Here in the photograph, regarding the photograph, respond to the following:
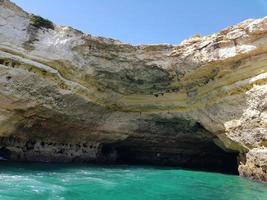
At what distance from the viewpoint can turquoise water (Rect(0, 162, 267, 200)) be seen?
11.9 meters

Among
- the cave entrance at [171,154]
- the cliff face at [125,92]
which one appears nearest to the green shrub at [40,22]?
the cliff face at [125,92]

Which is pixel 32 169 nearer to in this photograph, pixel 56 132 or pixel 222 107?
pixel 56 132

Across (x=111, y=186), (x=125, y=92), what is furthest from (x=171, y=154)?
Answer: (x=111, y=186)

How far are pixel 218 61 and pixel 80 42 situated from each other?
733cm

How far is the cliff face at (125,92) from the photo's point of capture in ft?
59.6

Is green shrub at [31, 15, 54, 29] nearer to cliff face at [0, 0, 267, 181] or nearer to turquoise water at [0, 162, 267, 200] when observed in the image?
cliff face at [0, 0, 267, 181]

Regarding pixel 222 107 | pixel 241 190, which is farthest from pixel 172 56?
pixel 241 190

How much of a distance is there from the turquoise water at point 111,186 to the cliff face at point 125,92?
2556 millimetres

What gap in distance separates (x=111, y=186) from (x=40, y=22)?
9626 mm

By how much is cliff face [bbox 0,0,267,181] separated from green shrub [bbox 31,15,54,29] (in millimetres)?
51

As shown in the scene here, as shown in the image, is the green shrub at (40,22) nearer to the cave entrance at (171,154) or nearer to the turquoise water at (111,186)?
the turquoise water at (111,186)

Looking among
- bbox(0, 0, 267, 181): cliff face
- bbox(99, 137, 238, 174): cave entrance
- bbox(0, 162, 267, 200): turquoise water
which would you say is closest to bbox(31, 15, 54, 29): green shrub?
bbox(0, 0, 267, 181): cliff face

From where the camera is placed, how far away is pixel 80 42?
1970 centimetres

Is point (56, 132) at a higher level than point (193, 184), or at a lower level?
higher
